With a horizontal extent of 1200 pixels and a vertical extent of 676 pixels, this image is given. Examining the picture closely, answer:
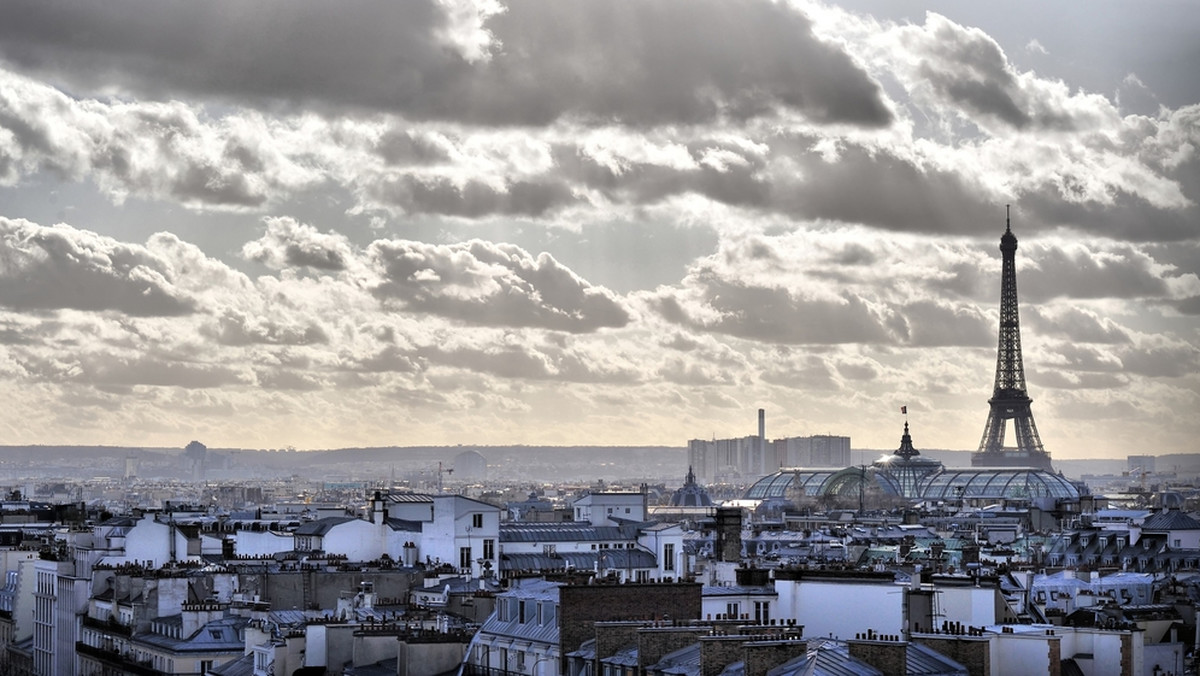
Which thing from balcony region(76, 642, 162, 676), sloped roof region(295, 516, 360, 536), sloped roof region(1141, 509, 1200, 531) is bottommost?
balcony region(76, 642, 162, 676)

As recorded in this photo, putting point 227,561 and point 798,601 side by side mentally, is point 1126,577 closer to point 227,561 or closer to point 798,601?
point 227,561

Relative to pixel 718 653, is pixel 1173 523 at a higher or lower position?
higher

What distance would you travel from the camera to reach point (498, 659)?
49.2m

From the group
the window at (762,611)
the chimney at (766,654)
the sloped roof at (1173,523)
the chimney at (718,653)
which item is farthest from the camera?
the sloped roof at (1173,523)

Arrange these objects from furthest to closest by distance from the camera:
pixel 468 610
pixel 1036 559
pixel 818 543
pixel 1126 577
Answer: pixel 818 543 → pixel 1036 559 → pixel 1126 577 → pixel 468 610

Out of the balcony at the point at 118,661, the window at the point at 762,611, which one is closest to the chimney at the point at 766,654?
the window at the point at 762,611

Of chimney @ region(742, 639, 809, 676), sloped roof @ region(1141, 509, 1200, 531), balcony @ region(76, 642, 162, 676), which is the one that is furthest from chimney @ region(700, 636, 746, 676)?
sloped roof @ region(1141, 509, 1200, 531)

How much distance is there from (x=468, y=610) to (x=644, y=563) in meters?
35.6

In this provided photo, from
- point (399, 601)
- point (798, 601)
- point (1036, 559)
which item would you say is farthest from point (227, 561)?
point (1036, 559)

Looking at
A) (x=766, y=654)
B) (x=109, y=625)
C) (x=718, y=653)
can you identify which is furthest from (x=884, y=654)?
(x=109, y=625)

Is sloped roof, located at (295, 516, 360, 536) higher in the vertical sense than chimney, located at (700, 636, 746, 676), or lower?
higher

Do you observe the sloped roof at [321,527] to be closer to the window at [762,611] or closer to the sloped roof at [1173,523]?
the window at [762,611]

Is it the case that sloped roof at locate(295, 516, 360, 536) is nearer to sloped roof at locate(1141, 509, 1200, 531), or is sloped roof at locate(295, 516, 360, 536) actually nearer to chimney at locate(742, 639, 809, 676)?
sloped roof at locate(1141, 509, 1200, 531)

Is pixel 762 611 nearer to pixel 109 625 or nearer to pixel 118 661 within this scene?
pixel 118 661
